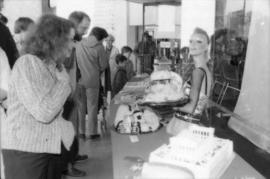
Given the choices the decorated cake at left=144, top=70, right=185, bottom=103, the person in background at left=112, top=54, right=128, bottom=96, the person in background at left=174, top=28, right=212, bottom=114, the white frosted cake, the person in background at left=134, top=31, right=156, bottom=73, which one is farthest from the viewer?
the person in background at left=134, top=31, right=156, bottom=73

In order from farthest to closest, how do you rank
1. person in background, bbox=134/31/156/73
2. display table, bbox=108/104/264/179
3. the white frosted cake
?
person in background, bbox=134/31/156/73 < display table, bbox=108/104/264/179 < the white frosted cake

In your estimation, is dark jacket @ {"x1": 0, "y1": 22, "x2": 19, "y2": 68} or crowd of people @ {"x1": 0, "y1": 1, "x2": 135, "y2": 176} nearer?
crowd of people @ {"x1": 0, "y1": 1, "x2": 135, "y2": 176}

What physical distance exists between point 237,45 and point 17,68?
109 centimetres

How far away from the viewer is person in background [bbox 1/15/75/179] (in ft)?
4.26

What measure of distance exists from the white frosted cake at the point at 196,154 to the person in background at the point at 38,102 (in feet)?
1.75

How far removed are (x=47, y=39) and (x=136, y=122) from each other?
71 centimetres

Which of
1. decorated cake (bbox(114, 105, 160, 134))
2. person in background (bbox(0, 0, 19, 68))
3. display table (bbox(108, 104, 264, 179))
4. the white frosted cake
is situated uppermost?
person in background (bbox(0, 0, 19, 68))

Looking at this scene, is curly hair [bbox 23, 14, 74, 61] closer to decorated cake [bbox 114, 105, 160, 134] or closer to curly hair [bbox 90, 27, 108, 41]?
decorated cake [bbox 114, 105, 160, 134]

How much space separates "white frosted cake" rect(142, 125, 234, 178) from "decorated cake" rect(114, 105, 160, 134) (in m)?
0.66

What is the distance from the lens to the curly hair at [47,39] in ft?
4.47

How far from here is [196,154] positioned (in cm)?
100

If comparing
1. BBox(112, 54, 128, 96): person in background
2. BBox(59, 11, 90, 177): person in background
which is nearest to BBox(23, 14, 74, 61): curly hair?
BBox(59, 11, 90, 177): person in background

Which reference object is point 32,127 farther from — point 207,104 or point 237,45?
point 237,45

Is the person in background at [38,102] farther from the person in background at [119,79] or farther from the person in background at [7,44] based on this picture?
the person in background at [119,79]
